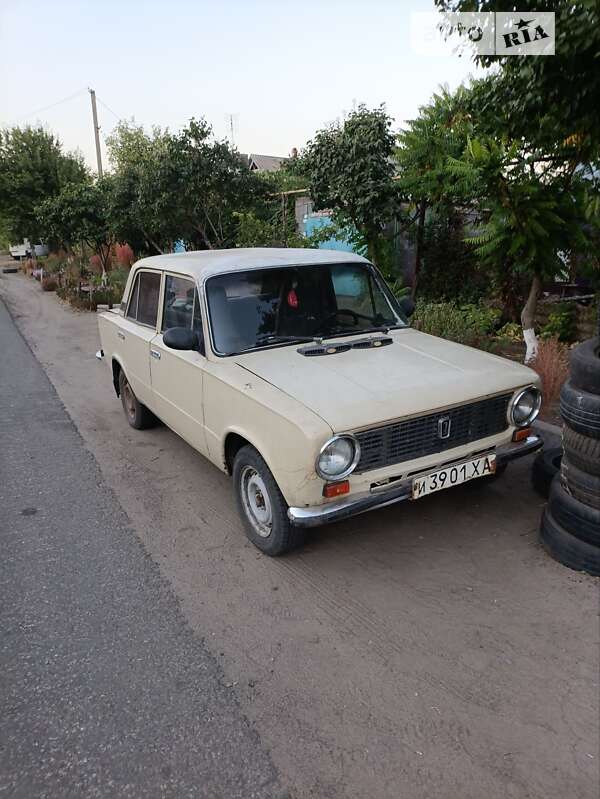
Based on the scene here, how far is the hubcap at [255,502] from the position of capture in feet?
12.1

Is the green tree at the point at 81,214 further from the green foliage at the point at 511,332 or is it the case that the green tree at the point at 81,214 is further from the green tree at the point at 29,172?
the green foliage at the point at 511,332

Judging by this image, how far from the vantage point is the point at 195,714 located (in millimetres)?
2502

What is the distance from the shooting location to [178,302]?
4.61 metres

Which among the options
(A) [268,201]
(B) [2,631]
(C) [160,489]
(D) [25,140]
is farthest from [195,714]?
(D) [25,140]

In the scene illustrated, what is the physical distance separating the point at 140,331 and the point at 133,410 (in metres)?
1.19

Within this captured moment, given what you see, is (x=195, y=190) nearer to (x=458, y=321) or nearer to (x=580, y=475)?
(x=458, y=321)

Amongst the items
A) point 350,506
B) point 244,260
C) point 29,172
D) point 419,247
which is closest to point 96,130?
point 29,172

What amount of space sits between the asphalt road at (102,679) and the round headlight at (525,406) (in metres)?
2.41

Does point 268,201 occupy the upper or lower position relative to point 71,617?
upper

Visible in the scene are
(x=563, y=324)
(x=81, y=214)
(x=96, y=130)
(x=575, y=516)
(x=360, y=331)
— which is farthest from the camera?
(x=96, y=130)

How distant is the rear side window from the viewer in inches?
200

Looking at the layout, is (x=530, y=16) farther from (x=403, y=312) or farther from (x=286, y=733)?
(x=286, y=733)

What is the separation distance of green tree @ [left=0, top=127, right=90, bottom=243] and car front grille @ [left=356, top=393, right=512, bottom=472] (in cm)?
2938

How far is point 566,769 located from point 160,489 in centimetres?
350
